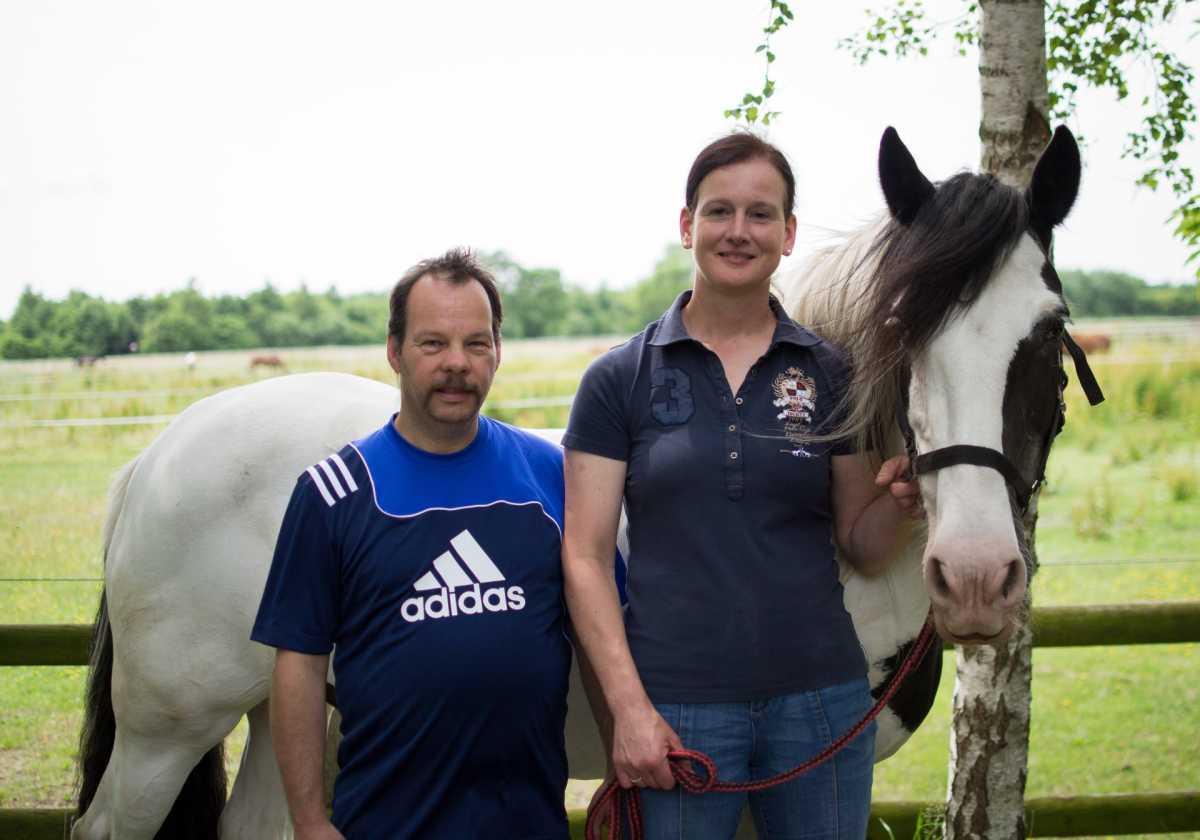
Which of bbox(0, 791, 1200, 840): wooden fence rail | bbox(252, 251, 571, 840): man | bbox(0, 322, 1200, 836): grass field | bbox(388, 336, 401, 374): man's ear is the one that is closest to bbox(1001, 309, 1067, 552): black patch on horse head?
bbox(252, 251, 571, 840): man

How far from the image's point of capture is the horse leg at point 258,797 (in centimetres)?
306

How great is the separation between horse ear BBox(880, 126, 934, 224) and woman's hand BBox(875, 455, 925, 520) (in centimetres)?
57

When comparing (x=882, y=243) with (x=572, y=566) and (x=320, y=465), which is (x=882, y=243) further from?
(x=320, y=465)

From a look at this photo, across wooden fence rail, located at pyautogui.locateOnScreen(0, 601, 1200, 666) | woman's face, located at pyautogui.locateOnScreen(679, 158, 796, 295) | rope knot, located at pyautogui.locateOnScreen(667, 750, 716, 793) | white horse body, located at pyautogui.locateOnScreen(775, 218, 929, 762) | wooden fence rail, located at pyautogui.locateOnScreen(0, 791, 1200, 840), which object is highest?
woman's face, located at pyautogui.locateOnScreen(679, 158, 796, 295)

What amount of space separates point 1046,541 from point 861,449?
30.6 feet

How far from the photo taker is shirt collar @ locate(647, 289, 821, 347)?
185 centimetres

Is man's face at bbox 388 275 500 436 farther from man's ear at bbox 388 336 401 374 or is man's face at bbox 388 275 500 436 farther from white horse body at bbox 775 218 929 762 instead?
white horse body at bbox 775 218 929 762

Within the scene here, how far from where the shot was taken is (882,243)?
6.86ft

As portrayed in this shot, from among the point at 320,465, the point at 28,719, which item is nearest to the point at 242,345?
the point at 28,719

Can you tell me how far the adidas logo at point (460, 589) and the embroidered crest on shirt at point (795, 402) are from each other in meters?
0.61

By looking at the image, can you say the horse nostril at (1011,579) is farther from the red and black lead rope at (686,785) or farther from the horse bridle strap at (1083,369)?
the horse bridle strap at (1083,369)

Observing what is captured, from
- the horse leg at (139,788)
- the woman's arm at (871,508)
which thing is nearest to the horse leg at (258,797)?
the horse leg at (139,788)

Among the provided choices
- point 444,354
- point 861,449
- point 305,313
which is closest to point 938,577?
point 861,449

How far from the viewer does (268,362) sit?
13812 mm
